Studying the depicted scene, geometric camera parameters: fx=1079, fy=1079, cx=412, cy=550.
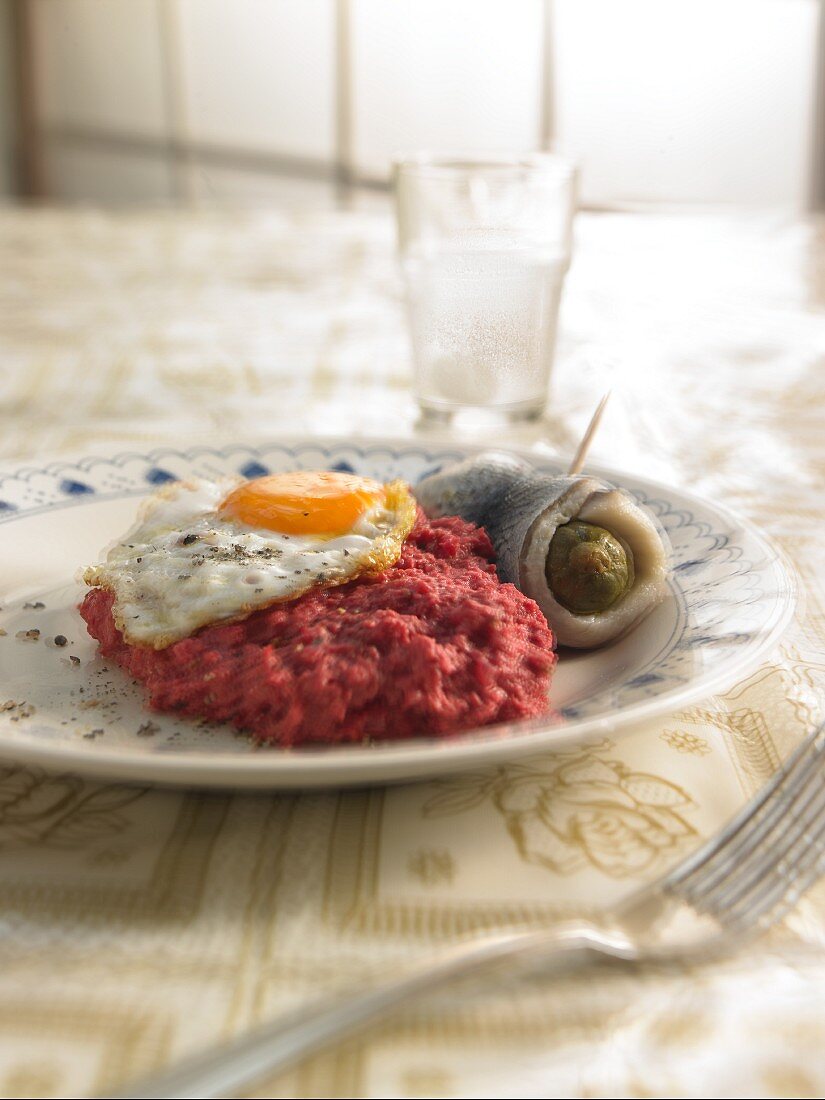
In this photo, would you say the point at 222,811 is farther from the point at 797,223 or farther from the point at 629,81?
the point at 629,81

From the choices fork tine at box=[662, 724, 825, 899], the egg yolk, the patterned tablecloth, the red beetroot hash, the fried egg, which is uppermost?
the egg yolk

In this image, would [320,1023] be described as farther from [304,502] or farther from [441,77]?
[441,77]

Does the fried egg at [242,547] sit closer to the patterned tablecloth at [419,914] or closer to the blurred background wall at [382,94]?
the patterned tablecloth at [419,914]

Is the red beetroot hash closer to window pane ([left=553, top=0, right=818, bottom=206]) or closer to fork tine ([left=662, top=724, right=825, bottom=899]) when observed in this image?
fork tine ([left=662, top=724, right=825, bottom=899])

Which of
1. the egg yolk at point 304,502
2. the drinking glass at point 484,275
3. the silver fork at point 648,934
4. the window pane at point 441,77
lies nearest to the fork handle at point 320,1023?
the silver fork at point 648,934

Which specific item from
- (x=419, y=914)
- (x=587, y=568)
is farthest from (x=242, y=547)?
(x=419, y=914)

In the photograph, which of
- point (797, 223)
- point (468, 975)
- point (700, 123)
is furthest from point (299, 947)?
point (700, 123)

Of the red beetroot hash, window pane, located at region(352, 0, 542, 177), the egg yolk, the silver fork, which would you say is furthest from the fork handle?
window pane, located at region(352, 0, 542, 177)
